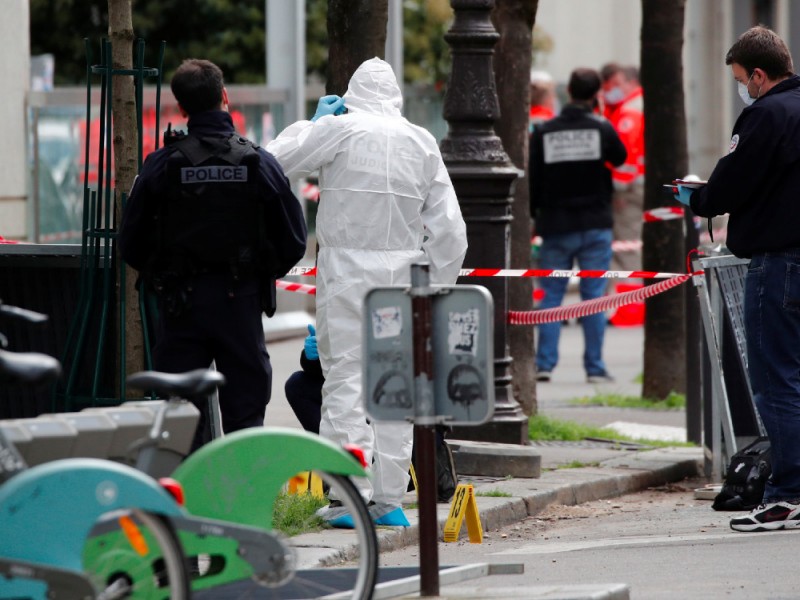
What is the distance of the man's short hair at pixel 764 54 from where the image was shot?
7410 millimetres

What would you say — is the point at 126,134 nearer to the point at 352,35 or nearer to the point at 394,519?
the point at 352,35

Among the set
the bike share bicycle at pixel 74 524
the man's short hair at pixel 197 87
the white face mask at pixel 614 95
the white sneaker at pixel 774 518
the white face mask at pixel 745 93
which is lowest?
the white sneaker at pixel 774 518

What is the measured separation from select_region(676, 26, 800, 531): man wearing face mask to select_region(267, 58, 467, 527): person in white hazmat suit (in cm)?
129

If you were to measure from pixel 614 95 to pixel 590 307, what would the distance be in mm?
5750

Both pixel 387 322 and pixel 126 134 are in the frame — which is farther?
pixel 126 134

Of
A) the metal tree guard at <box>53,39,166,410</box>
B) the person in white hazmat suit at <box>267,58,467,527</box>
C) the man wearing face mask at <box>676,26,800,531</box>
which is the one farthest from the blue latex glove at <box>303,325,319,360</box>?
the man wearing face mask at <box>676,26,800,531</box>

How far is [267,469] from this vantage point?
4992 mm

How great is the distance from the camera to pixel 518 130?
10570 mm

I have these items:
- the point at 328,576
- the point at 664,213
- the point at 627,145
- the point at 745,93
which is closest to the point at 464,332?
the point at 328,576

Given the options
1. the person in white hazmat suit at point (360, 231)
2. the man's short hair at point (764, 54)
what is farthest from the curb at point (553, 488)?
the man's short hair at point (764, 54)

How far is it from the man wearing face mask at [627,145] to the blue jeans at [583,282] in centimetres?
142

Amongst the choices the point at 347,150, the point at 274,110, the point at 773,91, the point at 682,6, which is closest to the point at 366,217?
the point at 347,150

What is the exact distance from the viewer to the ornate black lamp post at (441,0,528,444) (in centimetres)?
930

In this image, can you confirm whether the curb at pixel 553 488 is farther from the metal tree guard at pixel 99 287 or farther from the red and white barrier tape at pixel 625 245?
the red and white barrier tape at pixel 625 245
